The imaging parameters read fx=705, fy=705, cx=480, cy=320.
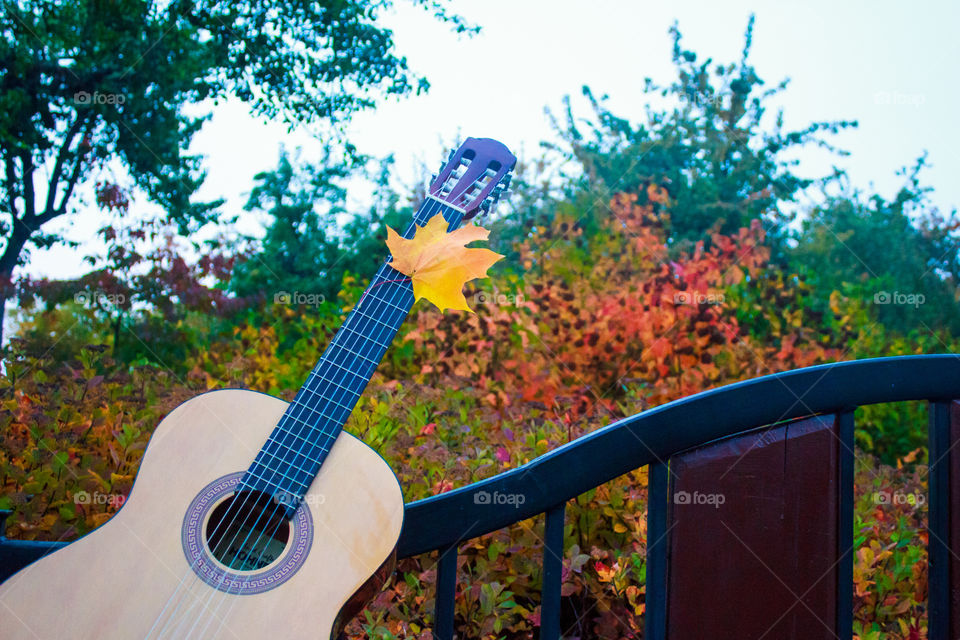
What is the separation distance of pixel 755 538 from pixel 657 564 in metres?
0.14

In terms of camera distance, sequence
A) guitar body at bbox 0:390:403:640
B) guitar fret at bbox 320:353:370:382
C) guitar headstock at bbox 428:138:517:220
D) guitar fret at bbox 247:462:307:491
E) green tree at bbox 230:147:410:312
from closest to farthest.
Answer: guitar body at bbox 0:390:403:640
guitar fret at bbox 247:462:307:491
guitar fret at bbox 320:353:370:382
guitar headstock at bbox 428:138:517:220
green tree at bbox 230:147:410:312

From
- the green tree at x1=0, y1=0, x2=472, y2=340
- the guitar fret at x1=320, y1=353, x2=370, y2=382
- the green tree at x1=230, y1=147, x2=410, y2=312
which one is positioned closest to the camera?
the guitar fret at x1=320, y1=353, x2=370, y2=382

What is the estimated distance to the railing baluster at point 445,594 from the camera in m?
1.02

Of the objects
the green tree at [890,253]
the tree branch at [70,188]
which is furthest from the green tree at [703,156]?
the tree branch at [70,188]

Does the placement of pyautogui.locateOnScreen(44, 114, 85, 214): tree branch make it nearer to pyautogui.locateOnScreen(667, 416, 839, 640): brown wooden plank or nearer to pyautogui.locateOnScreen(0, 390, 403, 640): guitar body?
pyautogui.locateOnScreen(0, 390, 403, 640): guitar body

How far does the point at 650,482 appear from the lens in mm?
1032

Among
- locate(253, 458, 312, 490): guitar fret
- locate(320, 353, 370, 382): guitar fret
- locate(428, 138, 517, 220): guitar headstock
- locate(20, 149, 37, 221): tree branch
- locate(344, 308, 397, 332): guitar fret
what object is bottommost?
locate(253, 458, 312, 490): guitar fret

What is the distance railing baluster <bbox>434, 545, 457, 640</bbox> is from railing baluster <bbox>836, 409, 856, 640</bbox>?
55 cm

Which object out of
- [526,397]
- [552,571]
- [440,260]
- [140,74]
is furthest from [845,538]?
[140,74]

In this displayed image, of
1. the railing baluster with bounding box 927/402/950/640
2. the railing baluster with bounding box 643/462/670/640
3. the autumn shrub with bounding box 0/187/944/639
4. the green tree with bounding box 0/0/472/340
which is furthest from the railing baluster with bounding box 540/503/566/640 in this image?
the green tree with bounding box 0/0/472/340

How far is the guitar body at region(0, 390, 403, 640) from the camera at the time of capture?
92cm

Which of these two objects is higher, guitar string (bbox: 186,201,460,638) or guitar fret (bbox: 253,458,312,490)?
guitar string (bbox: 186,201,460,638)

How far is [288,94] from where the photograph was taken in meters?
4.18

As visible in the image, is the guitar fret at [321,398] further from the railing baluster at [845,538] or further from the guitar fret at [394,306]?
the railing baluster at [845,538]
